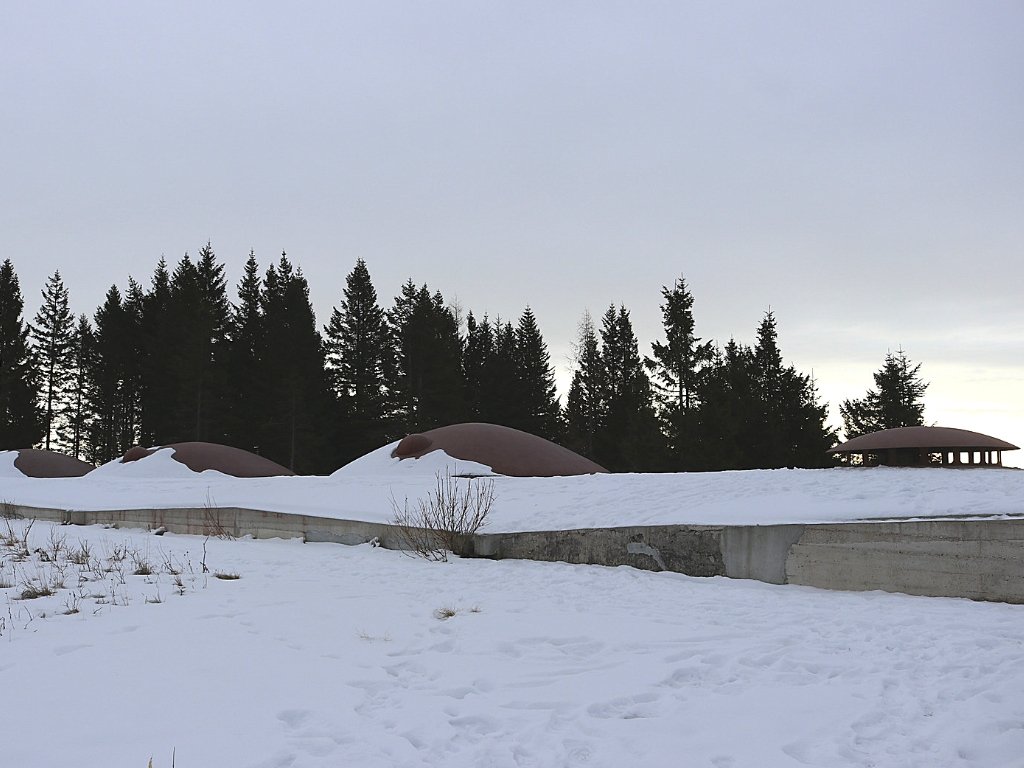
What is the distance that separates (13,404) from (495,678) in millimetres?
43098

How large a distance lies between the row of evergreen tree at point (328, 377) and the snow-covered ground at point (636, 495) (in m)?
18.4

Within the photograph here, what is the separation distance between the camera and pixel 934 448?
13680mm

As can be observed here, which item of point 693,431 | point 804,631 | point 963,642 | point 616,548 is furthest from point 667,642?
point 693,431

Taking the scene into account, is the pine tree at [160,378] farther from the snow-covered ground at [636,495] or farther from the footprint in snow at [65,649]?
the footprint in snow at [65,649]

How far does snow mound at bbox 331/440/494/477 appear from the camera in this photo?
1664 centimetres

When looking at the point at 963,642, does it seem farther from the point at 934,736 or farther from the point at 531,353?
the point at 531,353

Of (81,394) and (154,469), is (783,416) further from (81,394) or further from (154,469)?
(81,394)

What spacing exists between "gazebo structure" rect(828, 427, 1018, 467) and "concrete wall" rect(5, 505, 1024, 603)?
6.88 meters

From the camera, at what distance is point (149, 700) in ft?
13.8

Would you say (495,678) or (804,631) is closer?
(495,678)

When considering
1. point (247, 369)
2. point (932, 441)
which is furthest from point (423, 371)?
point (932, 441)

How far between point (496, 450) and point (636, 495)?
7.83 metres

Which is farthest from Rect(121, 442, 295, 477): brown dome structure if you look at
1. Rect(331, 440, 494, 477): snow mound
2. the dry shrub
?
the dry shrub

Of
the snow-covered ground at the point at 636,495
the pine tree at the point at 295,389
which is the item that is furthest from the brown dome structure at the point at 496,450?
the pine tree at the point at 295,389
